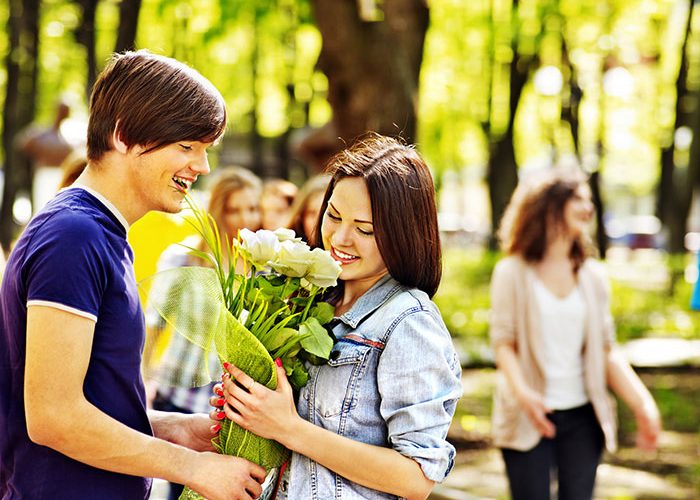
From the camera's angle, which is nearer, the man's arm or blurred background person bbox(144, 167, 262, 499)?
the man's arm

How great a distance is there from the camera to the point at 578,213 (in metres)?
5.48

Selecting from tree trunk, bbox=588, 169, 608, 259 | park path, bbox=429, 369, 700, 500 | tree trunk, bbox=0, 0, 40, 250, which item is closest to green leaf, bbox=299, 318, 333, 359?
park path, bbox=429, 369, 700, 500

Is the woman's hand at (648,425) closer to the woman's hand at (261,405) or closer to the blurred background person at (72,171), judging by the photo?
the woman's hand at (261,405)

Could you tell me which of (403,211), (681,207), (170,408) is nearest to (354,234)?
(403,211)

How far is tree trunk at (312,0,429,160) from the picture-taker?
8.73 metres

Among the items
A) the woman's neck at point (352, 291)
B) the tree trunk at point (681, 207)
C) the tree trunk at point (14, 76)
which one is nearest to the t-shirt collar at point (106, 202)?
the woman's neck at point (352, 291)

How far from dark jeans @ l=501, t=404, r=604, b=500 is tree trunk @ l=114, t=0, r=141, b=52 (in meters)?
8.59

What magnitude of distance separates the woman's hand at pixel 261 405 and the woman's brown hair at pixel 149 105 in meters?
0.63

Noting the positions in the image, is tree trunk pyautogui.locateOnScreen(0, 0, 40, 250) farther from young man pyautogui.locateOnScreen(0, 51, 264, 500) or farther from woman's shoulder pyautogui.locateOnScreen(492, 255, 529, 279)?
young man pyautogui.locateOnScreen(0, 51, 264, 500)

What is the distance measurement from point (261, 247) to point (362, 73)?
6148mm

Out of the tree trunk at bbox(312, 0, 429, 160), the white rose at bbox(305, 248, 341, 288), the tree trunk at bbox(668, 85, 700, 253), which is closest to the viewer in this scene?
the white rose at bbox(305, 248, 341, 288)

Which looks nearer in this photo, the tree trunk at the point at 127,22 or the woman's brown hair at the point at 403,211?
the woman's brown hair at the point at 403,211

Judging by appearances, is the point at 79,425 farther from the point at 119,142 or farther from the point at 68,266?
the point at 119,142

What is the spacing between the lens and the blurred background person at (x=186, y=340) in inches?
120
